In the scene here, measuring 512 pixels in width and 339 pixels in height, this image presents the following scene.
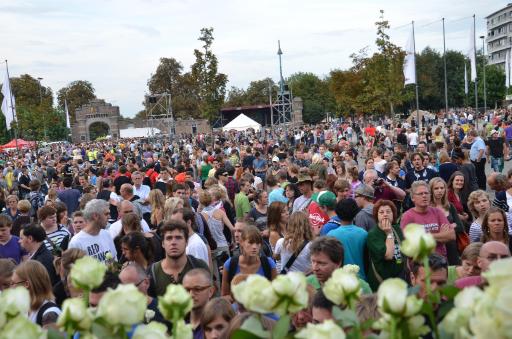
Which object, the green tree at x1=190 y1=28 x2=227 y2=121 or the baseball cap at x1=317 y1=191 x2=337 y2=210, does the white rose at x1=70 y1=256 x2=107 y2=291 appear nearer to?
the baseball cap at x1=317 y1=191 x2=337 y2=210

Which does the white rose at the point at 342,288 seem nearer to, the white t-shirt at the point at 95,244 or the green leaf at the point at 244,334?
the green leaf at the point at 244,334

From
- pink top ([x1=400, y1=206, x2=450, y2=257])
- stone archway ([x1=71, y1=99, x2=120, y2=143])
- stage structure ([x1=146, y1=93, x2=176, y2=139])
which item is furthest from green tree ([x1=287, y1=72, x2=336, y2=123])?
pink top ([x1=400, y1=206, x2=450, y2=257])

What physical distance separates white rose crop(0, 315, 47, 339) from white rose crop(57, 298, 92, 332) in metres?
0.07

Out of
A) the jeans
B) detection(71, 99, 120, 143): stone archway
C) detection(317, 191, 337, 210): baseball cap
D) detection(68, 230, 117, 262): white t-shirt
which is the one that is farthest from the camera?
detection(71, 99, 120, 143): stone archway

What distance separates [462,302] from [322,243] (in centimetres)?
331

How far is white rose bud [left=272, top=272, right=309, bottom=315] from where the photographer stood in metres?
1.41

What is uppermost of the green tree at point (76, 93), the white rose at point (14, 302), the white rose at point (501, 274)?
the green tree at point (76, 93)

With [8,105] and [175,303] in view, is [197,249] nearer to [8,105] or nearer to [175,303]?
[175,303]

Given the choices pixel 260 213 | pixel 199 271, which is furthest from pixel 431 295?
pixel 260 213

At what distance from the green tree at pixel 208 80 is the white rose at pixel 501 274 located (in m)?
36.7

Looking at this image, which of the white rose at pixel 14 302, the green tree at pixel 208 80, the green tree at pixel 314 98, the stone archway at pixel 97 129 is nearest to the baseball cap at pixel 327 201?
the white rose at pixel 14 302

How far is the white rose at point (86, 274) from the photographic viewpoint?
59.3 inches

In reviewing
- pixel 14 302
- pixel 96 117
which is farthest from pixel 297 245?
pixel 96 117

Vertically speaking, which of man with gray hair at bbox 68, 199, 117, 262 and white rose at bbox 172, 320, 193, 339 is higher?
white rose at bbox 172, 320, 193, 339
